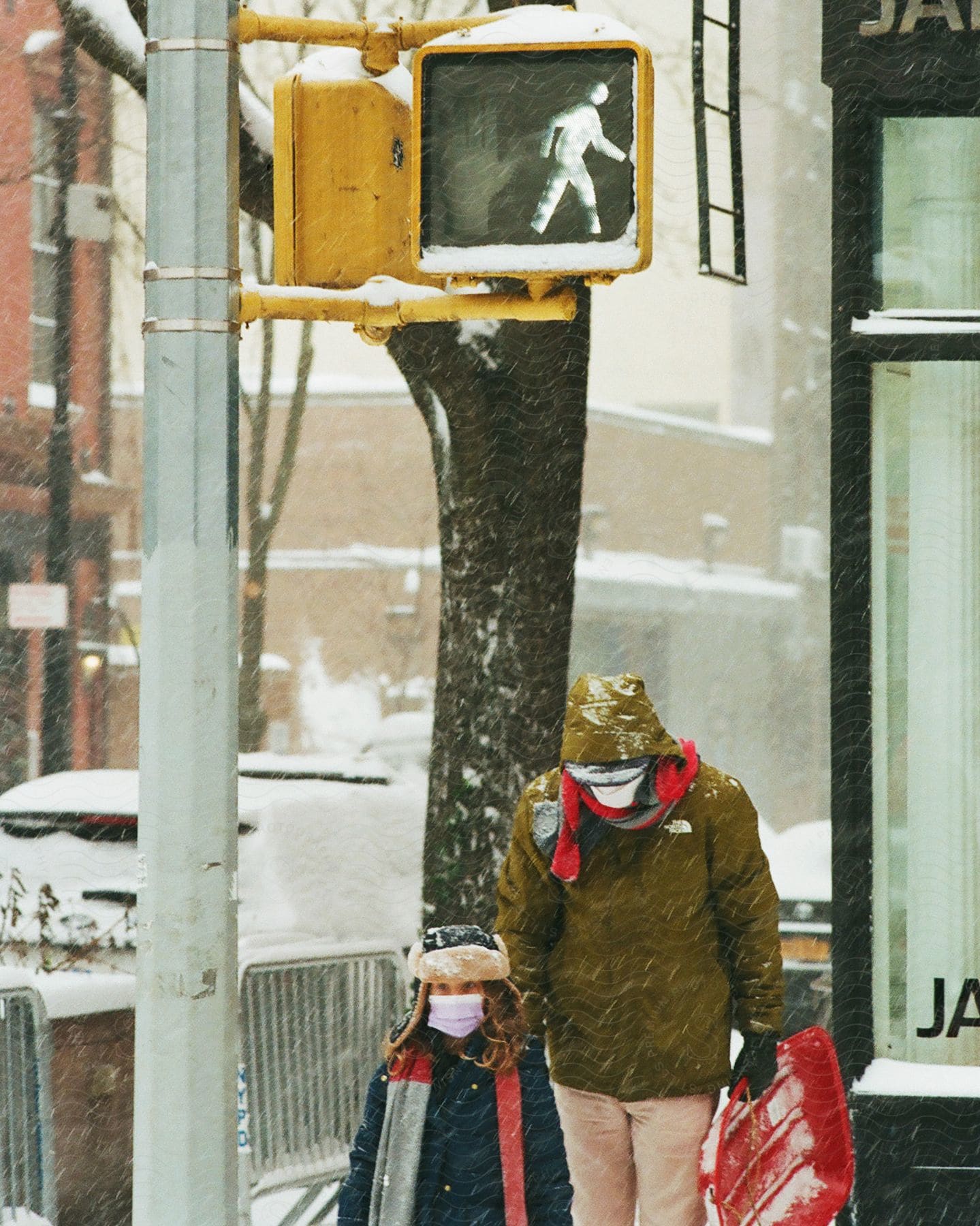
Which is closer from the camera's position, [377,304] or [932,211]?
[377,304]

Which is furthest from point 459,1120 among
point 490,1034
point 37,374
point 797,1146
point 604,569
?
point 604,569

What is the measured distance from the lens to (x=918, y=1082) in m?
5.75

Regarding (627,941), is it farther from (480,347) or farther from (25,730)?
(25,730)

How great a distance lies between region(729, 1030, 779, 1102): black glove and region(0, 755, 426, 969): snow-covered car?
2.87 metres

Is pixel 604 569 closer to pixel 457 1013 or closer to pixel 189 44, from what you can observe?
pixel 457 1013

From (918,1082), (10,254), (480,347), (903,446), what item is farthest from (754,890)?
(10,254)

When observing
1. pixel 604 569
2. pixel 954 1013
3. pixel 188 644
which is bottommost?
pixel 954 1013

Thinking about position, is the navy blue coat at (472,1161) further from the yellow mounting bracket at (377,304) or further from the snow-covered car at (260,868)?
the snow-covered car at (260,868)

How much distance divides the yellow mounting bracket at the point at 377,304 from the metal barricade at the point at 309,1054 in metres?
2.89

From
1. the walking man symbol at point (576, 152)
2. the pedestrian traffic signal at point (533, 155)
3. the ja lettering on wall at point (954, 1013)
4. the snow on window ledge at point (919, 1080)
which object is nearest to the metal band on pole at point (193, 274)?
the pedestrian traffic signal at point (533, 155)

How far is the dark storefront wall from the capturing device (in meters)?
5.80

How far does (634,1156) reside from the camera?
4.59 meters

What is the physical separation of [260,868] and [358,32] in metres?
5.21

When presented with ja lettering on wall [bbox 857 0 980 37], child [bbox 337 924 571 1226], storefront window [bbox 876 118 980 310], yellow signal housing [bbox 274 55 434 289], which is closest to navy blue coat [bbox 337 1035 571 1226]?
child [bbox 337 924 571 1226]
